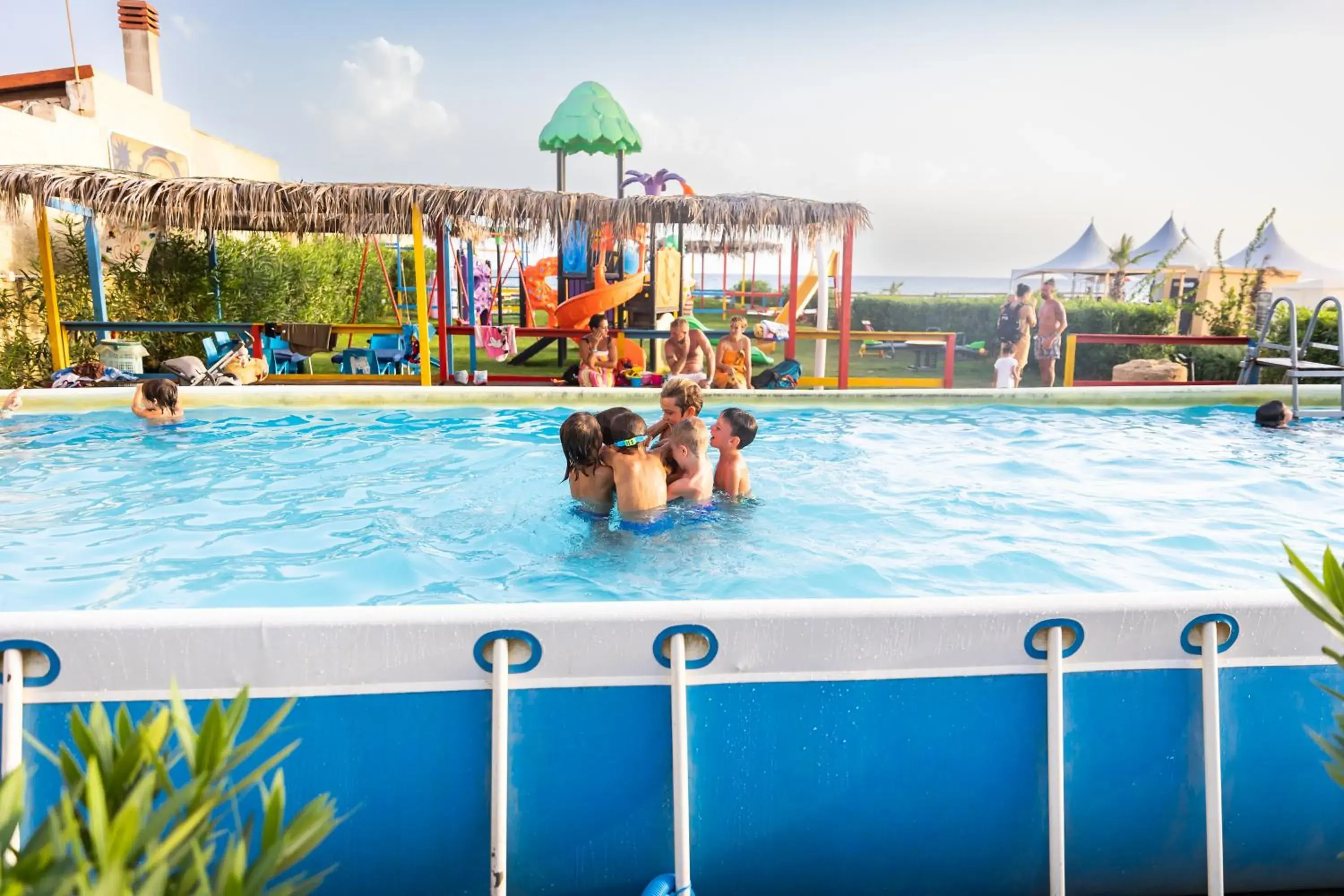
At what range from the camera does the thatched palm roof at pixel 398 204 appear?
33.9ft

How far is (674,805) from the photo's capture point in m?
2.22

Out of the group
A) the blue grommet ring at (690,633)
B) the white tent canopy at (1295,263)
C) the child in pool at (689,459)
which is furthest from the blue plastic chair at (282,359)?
the white tent canopy at (1295,263)

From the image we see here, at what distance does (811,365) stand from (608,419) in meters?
12.3

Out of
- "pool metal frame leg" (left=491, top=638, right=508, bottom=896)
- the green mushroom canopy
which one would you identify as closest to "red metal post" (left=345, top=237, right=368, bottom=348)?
the green mushroom canopy

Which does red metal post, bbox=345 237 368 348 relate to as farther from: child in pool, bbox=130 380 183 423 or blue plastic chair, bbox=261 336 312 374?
child in pool, bbox=130 380 183 423

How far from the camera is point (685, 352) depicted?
10312 mm

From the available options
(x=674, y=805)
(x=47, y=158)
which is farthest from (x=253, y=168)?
(x=674, y=805)

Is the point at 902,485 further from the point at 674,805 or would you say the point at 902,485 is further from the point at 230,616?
the point at 230,616

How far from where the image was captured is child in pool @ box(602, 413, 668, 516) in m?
4.82

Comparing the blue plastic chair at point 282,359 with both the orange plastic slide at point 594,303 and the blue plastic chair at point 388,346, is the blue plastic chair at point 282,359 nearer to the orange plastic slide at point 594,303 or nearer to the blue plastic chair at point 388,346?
the blue plastic chair at point 388,346

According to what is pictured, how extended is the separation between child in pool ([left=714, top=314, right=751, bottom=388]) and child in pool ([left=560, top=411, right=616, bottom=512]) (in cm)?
524

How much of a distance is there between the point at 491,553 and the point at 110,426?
213 inches

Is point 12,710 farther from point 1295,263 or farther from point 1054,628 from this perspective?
point 1295,263

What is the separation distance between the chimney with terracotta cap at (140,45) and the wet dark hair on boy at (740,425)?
18199 millimetres
